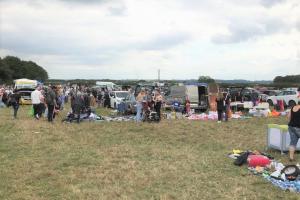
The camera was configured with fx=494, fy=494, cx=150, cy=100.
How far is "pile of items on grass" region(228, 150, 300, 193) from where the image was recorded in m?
9.01

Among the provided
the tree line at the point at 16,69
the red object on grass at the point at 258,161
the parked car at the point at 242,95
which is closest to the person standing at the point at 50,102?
the red object on grass at the point at 258,161

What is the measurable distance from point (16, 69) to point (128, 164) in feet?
430

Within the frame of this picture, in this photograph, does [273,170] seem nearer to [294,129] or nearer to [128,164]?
[294,129]

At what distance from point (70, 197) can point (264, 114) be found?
2037 cm

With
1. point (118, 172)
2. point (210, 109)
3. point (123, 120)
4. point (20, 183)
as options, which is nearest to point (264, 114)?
point (210, 109)

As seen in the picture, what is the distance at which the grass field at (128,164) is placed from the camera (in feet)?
28.1

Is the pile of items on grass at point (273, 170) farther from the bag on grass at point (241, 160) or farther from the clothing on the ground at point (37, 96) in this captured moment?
the clothing on the ground at point (37, 96)

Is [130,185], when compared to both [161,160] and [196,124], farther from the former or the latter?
[196,124]

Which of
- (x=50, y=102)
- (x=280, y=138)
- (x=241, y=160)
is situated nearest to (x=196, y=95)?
(x=50, y=102)

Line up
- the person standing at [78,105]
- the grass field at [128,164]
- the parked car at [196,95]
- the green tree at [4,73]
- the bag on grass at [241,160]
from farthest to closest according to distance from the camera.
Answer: the green tree at [4,73] → the parked car at [196,95] → the person standing at [78,105] → the bag on grass at [241,160] → the grass field at [128,164]

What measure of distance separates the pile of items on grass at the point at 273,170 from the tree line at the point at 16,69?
111 metres

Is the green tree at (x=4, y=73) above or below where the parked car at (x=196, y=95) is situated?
above

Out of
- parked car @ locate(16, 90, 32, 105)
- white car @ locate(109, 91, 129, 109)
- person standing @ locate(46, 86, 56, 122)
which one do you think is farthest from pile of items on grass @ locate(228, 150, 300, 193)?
parked car @ locate(16, 90, 32, 105)

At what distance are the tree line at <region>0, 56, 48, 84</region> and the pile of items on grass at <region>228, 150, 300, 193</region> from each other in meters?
111
